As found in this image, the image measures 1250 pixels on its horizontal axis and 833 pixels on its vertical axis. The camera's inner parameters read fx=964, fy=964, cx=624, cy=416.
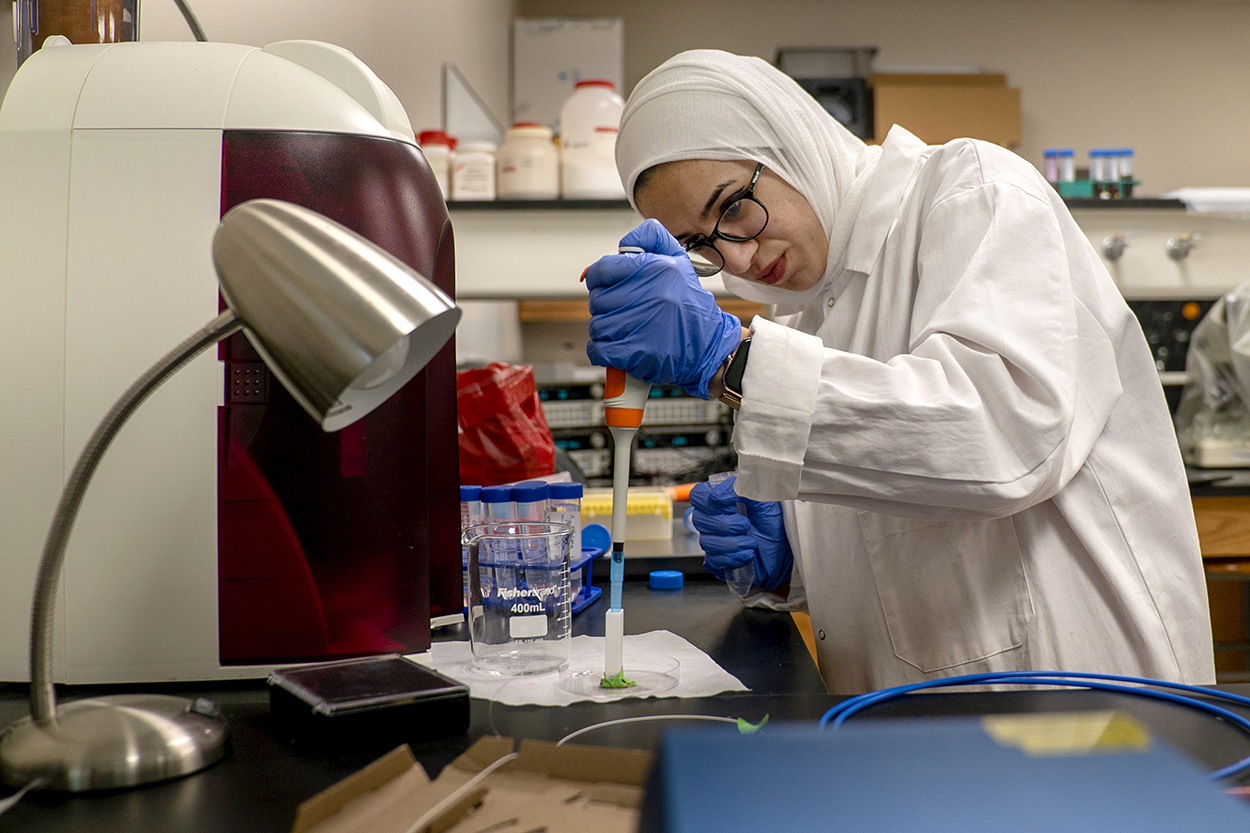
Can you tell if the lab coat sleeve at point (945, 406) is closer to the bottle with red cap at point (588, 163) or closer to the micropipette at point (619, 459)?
the micropipette at point (619, 459)

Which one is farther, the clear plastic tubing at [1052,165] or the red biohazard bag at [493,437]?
the clear plastic tubing at [1052,165]

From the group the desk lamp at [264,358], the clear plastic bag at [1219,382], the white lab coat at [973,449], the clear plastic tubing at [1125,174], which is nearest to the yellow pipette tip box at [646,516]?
the white lab coat at [973,449]

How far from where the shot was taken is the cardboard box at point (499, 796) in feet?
1.78

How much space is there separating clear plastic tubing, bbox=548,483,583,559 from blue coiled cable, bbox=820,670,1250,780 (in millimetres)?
682

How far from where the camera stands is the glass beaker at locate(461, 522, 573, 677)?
3.23ft

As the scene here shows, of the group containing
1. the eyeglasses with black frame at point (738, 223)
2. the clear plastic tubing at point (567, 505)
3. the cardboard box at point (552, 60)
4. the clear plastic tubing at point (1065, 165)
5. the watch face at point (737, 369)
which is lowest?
the clear plastic tubing at point (567, 505)

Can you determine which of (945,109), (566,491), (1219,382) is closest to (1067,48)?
(945,109)

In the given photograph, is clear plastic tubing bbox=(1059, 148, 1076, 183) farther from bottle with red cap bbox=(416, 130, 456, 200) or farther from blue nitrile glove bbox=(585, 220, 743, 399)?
blue nitrile glove bbox=(585, 220, 743, 399)

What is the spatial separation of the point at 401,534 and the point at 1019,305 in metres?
0.69

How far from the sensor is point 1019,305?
3.35ft

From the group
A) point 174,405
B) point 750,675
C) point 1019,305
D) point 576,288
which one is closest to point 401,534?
point 174,405

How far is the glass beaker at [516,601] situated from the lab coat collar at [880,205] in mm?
616

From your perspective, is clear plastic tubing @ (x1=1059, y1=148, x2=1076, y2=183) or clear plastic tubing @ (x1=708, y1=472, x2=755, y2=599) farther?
clear plastic tubing @ (x1=1059, y1=148, x2=1076, y2=183)

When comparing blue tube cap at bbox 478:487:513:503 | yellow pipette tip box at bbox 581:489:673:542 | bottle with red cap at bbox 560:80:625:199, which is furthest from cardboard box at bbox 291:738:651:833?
bottle with red cap at bbox 560:80:625:199
